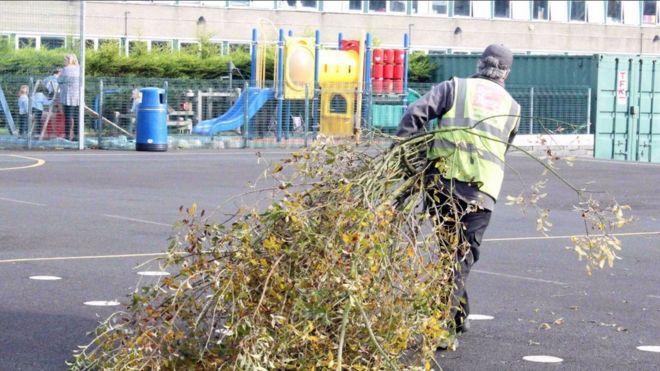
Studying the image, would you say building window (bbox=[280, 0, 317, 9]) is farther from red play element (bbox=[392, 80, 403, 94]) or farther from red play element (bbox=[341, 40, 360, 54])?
red play element (bbox=[392, 80, 403, 94])

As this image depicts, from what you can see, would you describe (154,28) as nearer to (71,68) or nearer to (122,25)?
(122,25)

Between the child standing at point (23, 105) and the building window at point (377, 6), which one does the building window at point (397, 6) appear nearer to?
the building window at point (377, 6)

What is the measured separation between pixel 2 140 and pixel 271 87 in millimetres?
8154

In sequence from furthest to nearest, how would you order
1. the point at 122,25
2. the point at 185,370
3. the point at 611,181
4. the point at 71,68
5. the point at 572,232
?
the point at 122,25 → the point at 71,68 → the point at 611,181 → the point at 572,232 → the point at 185,370

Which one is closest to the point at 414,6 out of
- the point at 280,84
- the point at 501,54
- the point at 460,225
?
the point at 280,84

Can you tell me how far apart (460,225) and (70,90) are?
2095cm

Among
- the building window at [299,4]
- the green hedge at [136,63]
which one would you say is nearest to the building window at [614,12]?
the building window at [299,4]

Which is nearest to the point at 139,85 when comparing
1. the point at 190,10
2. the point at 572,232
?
the point at 572,232

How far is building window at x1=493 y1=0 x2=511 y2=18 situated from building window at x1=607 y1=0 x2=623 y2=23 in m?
4.98

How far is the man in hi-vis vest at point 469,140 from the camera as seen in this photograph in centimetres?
747

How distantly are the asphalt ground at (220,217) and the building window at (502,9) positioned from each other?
36842 mm

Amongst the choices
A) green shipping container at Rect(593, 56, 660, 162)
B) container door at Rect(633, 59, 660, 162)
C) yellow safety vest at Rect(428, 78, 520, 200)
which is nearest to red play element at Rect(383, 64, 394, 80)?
green shipping container at Rect(593, 56, 660, 162)

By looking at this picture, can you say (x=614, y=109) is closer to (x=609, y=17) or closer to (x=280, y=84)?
(x=280, y=84)

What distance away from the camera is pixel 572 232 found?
46.9ft
